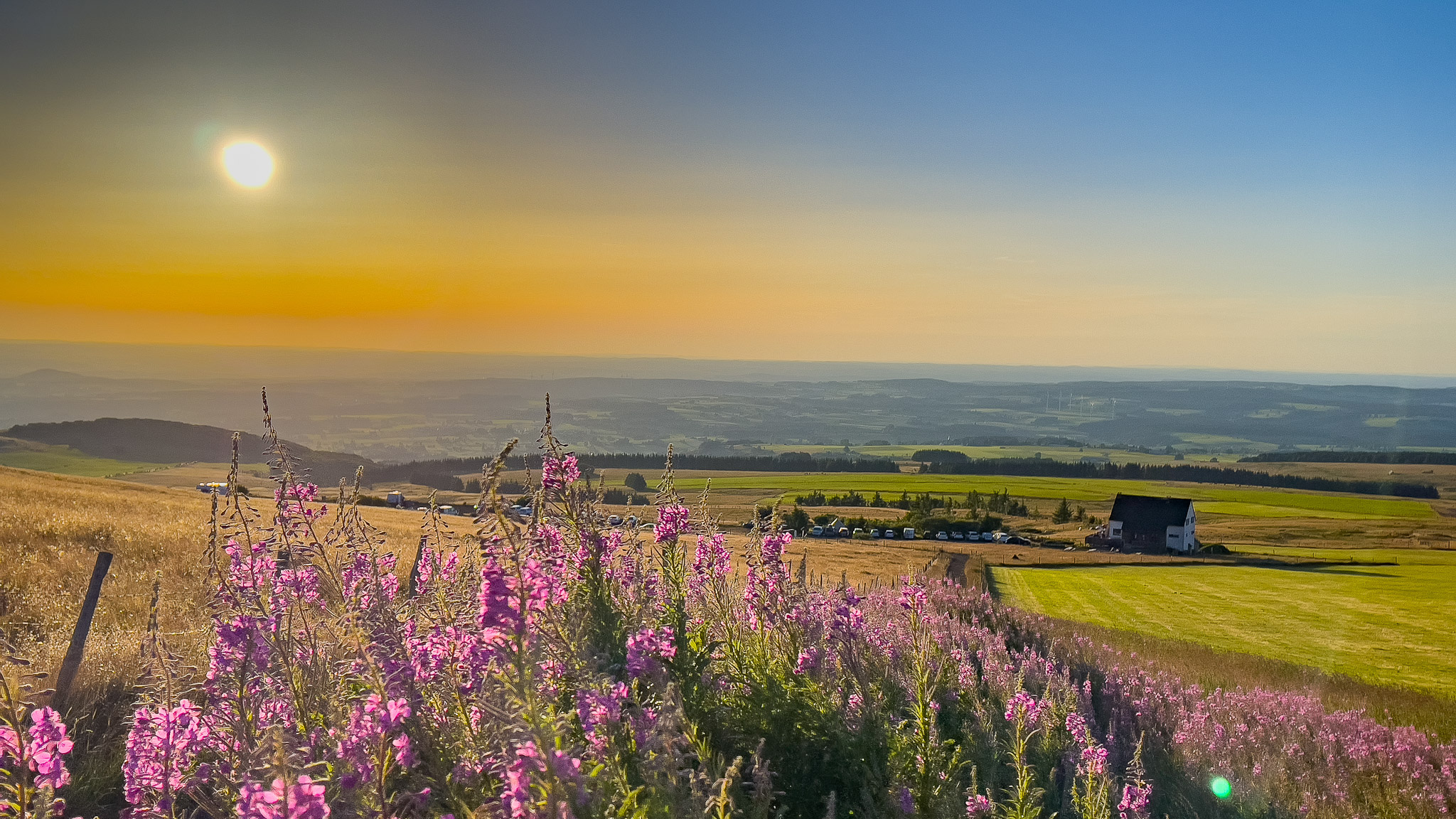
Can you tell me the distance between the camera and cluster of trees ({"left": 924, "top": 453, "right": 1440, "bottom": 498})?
69.3 m

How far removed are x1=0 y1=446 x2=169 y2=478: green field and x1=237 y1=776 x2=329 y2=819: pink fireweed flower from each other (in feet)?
361

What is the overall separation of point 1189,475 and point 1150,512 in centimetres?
4948

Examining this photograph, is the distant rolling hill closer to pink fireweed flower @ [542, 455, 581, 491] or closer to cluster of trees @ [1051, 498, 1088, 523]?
cluster of trees @ [1051, 498, 1088, 523]

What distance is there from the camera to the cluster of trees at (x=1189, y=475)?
227ft

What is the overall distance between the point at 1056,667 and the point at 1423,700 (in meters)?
5.20

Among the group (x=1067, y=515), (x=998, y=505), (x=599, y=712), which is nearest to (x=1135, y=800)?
(x=599, y=712)

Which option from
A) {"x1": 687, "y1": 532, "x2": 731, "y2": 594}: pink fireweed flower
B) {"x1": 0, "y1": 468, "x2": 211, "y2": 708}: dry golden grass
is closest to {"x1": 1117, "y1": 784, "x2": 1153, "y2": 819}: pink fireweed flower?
{"x1": 687, "y1": 532, "x2": 731, "y2": 594}: pink fireweed flower

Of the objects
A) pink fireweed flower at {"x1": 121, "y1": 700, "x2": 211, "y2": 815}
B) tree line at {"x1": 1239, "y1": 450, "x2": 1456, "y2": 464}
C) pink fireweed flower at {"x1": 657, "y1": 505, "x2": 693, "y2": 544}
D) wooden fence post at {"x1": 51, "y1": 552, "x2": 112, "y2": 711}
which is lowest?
tree line at {"x1": 1239, "y1": 450, "x2": 1456, "y2": 464}

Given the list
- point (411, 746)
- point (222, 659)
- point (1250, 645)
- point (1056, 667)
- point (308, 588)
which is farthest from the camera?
point (1250, 645)

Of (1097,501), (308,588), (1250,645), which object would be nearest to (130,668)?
(308,588)

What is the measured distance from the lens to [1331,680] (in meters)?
11.6

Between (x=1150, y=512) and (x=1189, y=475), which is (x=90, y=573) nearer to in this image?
(x=1150, y=512)

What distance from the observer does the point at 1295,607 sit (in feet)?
64.6

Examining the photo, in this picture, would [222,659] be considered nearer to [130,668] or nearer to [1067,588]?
[130,668]
